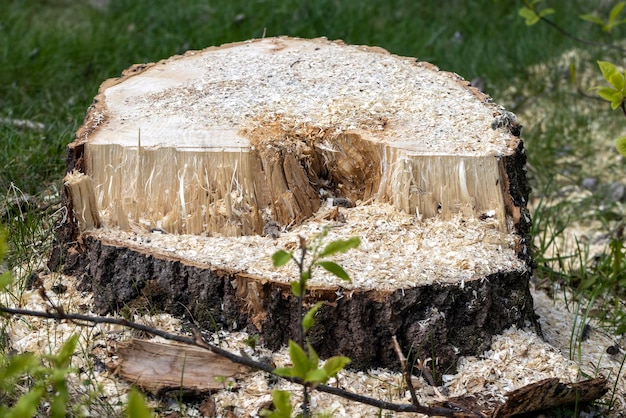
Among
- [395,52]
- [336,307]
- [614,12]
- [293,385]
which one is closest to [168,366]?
[293,385]

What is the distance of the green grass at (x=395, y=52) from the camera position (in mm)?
3520

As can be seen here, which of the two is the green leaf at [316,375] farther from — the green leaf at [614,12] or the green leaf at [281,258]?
the green leaf at [614,12]

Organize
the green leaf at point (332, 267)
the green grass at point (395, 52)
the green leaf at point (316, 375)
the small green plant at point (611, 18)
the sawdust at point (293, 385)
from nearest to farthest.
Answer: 1. the green leaf at point (316, 375)
2. the green leaf at point (332, 267)
3. the sawdust at point (293, 385)
4. the small green plant at point (611, 18)
5. the green grass at point (395, 52)

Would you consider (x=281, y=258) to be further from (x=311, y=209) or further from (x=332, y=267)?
(x=311, y=209)

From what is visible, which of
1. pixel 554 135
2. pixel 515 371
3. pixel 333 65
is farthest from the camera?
pixel 554 135

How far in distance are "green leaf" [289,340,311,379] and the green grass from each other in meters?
1.58

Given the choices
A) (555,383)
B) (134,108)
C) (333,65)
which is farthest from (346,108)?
(555,383)

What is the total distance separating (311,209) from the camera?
269cm

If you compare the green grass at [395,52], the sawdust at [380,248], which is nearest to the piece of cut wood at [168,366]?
the sawdust at [380,248]

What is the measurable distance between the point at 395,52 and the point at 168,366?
3.47 m

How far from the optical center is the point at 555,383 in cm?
221

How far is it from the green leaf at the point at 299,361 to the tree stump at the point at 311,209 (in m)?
0.58

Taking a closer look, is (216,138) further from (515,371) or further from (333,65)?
(515,371)

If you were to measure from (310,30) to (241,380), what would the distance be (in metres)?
3.54
